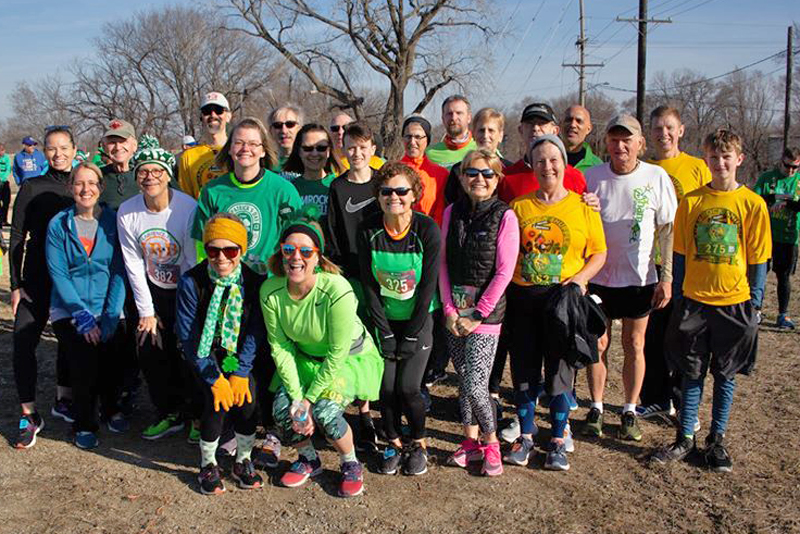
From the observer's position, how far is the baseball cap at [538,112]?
481cm

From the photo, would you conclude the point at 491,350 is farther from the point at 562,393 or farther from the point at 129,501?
the point at 129,501

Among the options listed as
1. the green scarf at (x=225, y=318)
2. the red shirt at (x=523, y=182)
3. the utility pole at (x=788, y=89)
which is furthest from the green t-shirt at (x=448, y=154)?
the utility pole at (x=788, y=89)

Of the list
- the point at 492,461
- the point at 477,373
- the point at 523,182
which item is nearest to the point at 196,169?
the point at 523,182

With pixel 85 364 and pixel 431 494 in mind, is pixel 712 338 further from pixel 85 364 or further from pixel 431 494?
pixel 85 364

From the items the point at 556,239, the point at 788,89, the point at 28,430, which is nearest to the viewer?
the point at 556,239

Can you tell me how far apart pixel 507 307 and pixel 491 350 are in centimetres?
33

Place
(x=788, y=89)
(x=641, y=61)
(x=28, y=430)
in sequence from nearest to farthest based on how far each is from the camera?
(x=28, y=430) < (x=641, y=61) < (x=788, y=89)

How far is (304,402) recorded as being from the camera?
3.87m

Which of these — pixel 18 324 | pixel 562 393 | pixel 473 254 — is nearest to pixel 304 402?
pixel 473 254

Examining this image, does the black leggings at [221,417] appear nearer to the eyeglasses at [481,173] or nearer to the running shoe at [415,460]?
the running shoe at [415,460]

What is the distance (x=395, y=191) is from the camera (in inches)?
154

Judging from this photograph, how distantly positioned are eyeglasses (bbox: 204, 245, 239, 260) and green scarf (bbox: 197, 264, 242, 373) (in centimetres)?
13

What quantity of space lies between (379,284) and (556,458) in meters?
Answer: 1.61

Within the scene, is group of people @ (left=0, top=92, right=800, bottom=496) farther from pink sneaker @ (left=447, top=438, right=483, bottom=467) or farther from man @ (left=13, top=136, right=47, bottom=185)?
man @ (left=13, top=136, right=47, bottom=185)
